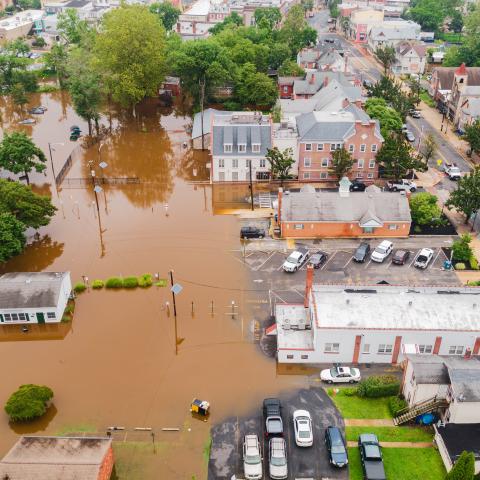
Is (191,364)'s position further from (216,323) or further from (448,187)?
(448,187)

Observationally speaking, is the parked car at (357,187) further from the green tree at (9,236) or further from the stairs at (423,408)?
the green tree at (9,236)

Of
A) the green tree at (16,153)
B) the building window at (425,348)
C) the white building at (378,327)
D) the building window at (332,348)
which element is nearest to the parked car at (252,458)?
the white building at (378,327)

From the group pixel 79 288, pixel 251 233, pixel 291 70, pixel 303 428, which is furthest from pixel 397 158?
pixel 291 70

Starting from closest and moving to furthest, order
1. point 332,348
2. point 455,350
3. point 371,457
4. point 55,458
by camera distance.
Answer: point 55,458
point 371,457
point 455,350
point 332,348

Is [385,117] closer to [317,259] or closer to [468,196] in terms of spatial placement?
[468,196]

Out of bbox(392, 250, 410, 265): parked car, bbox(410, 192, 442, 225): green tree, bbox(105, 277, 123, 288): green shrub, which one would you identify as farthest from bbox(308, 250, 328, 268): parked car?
bbox(105, 277, 123, 288): green shrub
